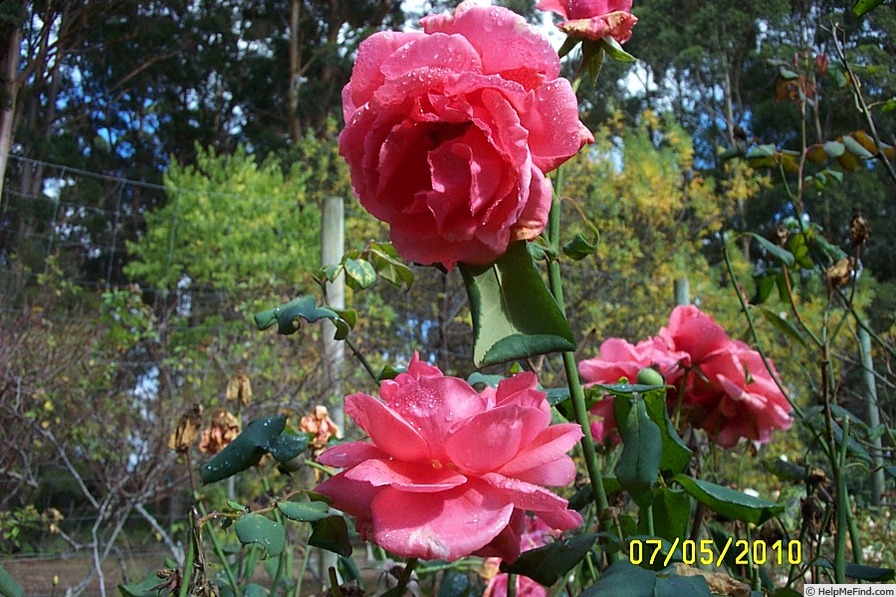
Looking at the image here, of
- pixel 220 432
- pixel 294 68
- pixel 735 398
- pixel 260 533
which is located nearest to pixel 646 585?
pixel 260 533

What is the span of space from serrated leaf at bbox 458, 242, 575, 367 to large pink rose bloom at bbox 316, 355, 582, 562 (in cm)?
2

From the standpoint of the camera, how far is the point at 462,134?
292 millimetres

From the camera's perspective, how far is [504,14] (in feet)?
0.98

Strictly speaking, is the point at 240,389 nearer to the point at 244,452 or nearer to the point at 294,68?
the point at 244,452

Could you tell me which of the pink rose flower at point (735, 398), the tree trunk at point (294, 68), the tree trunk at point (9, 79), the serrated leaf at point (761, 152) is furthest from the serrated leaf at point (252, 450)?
the tree trunk at point (294, 68)

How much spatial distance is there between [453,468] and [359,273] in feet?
0.96

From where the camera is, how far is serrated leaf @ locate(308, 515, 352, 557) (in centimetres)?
37

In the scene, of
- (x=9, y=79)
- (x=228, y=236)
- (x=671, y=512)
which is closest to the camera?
(x=671, y=512)

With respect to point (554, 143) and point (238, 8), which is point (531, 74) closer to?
point (554, 143)

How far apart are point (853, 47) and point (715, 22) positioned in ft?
3.53

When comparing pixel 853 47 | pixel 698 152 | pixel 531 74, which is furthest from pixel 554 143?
pixel 698 152

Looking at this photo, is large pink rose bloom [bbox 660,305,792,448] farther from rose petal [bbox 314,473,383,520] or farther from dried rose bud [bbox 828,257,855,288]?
rose petal [bbox 314,473,383,520]

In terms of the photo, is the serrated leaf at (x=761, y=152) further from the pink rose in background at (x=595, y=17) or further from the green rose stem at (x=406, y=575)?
the green rose stem at (x=406, y=575)

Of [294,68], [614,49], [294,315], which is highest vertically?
[294,68]
